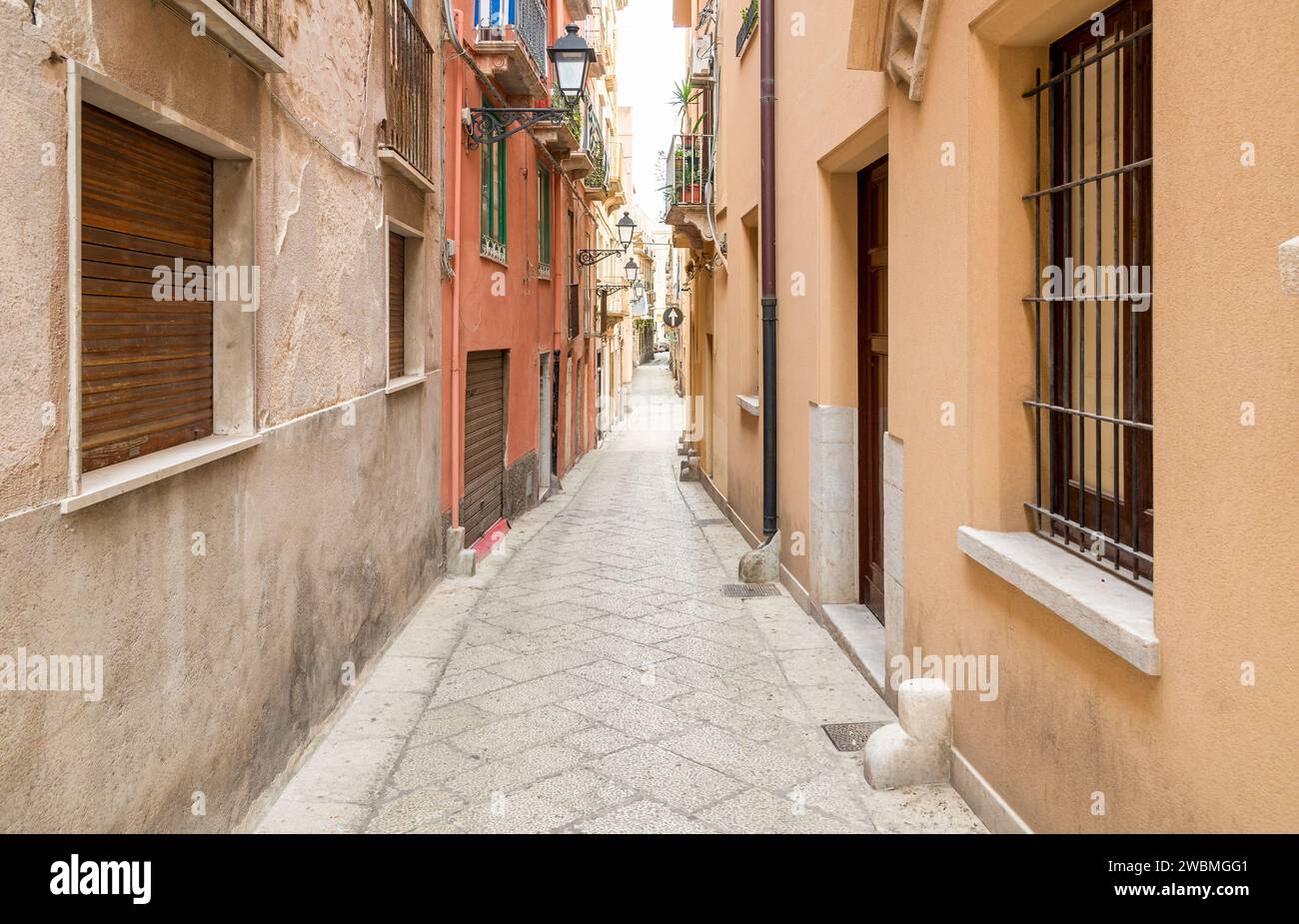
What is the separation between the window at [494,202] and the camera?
10961 mm

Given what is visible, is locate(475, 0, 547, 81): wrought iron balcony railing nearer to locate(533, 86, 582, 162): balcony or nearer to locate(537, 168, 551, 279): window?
locate(533, 86, 582, 162): balcony

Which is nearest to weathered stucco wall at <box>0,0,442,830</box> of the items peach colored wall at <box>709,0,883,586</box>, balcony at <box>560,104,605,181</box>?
peach colored wall at <box>709,0,883,586</box>

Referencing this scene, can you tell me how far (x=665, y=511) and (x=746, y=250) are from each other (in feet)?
12.3

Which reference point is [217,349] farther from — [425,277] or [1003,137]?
[425,277]

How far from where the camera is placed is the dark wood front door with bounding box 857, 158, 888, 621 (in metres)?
6.62

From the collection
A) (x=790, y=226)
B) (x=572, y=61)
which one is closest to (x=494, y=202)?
(x=572, y=61)

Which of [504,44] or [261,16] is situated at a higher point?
[504,44]

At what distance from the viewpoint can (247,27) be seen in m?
3.76

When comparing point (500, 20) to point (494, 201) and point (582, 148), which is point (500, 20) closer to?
point (494, 201)

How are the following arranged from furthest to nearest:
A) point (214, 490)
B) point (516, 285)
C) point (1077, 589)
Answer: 1. point (516, 285)
2. point (214, 490)
3. point (1077, 589)

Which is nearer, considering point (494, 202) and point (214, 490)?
point (214, 490)

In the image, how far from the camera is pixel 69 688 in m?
2.59

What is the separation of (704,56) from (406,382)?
9403 mm

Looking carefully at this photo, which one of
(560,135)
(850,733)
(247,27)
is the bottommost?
(850,733)
